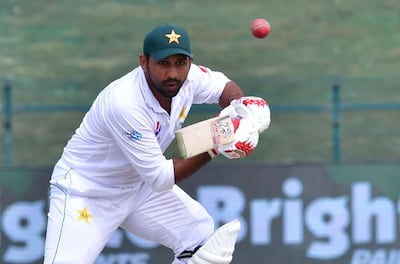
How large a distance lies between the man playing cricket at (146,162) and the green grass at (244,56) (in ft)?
10.0

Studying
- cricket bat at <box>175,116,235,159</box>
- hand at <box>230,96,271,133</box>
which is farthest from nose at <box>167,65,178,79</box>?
hand at <box>230,96,271,133</box>

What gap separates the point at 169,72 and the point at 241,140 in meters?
0.53

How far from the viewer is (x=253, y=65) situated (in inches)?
433

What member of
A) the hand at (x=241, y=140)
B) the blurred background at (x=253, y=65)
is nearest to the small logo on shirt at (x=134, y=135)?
the hand at (x=241, y=140)

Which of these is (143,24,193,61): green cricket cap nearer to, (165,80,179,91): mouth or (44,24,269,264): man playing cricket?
(44,24,269,264): man playing cricket

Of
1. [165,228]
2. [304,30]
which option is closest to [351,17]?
[304,30]

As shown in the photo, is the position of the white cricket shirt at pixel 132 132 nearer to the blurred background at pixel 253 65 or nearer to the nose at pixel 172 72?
the nose at pixel 172 72

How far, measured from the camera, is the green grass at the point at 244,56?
32.0ft

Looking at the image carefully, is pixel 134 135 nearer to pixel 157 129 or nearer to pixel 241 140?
pixel 157 129

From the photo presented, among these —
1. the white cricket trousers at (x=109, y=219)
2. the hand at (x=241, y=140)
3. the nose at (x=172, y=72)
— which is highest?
the nose at (x=172, y=72)

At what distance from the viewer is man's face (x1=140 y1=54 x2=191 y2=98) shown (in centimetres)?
531

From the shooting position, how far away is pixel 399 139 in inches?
388

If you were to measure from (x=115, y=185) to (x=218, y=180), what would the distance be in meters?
2.16

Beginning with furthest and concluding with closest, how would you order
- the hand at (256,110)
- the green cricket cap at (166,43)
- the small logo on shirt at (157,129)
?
1. the small logo on shirt at (157,129)
2. the hand at (256,110)
3. the green cricket cap at (166,43)
